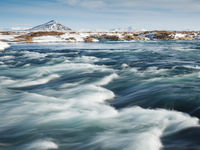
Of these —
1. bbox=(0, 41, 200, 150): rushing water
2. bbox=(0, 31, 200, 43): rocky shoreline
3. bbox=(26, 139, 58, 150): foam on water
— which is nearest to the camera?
bbox=(26, 139, 58, 150): foam on water

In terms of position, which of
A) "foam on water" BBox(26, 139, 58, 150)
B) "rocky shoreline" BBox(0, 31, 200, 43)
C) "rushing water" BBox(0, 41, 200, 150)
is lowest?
"foam on water" BBox(26, 139, 58, 150)

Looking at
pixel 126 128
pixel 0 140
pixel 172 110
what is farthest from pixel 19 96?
pixel 172 110

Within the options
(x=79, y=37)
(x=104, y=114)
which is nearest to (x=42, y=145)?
(x=104, y=114)

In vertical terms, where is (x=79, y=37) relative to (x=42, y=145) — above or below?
above

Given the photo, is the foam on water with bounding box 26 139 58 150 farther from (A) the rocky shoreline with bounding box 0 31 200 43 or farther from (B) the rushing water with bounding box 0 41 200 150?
(A) the rocky shoreline with bounding box 0 31 200 43

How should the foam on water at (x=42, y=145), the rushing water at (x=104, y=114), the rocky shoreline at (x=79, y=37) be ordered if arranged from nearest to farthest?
the foam on water at (x=42, y=145) → the rushing water at (x=104, y=114) → the rocky shoreline at (x=79, y=37)

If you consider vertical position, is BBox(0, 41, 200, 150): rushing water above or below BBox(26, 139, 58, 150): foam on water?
above

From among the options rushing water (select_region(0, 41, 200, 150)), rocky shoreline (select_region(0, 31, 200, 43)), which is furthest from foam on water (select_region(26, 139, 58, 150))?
rocky shoreline (select_region(0, 31, 200, 43))

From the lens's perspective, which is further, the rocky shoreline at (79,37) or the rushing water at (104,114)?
the rocky shoreline at (79,37)

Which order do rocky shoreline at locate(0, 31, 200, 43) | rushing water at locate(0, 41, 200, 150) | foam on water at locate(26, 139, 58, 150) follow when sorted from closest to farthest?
foam on water at locate(26, 139, 58, 150) < rushing water at locate(0, 41, 200, 150) < rocky shoreline at locate(0, 31, 200, 43)

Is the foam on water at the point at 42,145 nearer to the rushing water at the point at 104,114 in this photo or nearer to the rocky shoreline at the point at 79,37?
the rushing water at the point at 104,114

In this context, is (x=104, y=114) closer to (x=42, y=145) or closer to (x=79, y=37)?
(x=42, y=145)

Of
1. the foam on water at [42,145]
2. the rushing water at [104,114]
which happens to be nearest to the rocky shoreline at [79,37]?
the rushing water at [104,114]

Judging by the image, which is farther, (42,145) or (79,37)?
(79,37)
